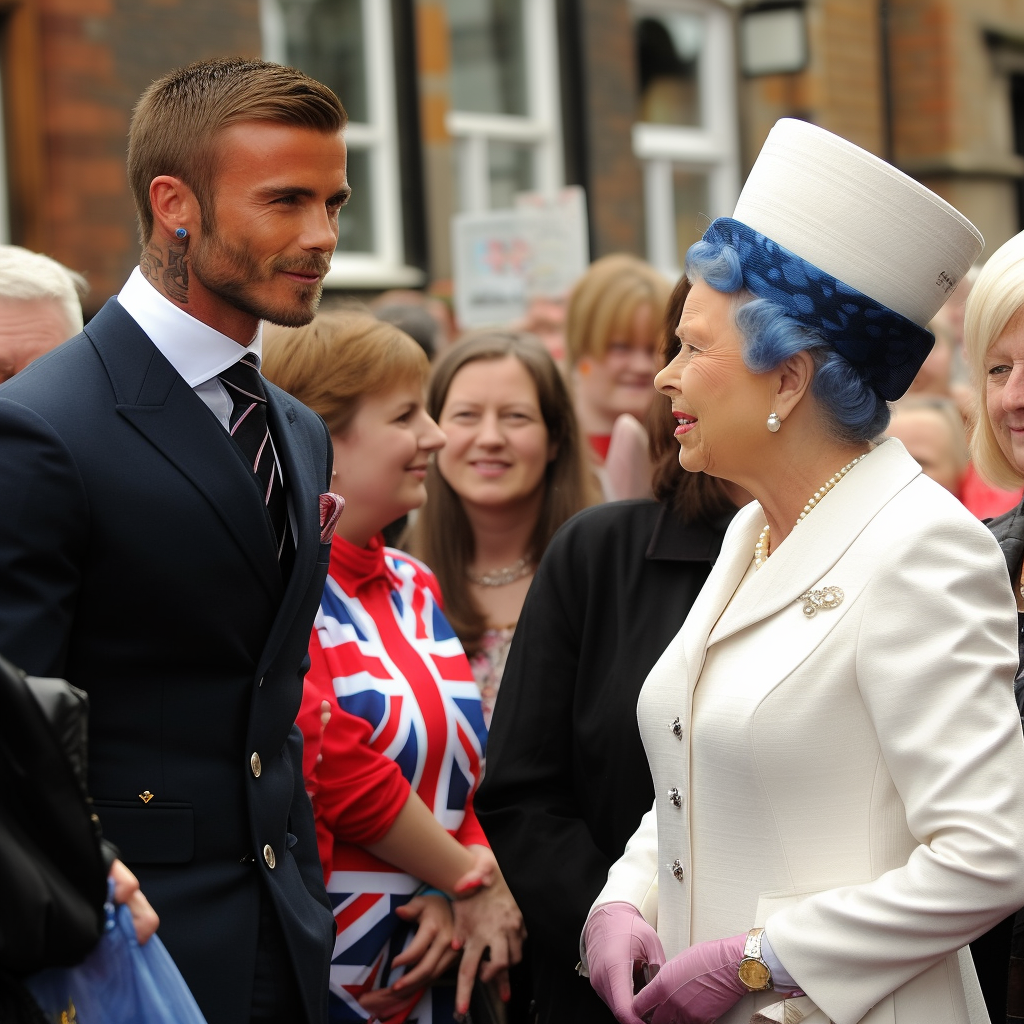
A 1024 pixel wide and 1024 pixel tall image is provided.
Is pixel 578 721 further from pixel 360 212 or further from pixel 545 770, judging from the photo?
pixel 360 212

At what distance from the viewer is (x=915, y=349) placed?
232cm

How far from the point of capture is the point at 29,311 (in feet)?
10.2

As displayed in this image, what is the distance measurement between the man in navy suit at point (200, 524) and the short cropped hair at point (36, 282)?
2.82 ft

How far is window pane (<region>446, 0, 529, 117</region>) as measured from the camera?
422 inches

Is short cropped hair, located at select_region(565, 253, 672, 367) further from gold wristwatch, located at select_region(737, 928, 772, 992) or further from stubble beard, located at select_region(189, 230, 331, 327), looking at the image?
gold wristwatch, located at select_region(737, 928, 772, 992)

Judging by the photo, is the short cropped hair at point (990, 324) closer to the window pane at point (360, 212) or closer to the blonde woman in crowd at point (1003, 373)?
the blonde woman in crowd at point (1003, 373)

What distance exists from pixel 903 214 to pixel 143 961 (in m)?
1.52

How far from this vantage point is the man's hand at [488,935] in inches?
120

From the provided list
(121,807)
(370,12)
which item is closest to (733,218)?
(121,807)

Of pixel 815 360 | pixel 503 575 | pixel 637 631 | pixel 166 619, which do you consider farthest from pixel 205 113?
pixel 503 575

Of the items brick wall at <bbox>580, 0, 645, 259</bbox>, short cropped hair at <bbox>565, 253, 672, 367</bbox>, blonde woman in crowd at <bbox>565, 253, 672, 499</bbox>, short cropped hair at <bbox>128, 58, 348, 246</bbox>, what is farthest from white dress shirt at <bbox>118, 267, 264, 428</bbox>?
brick wall at <bbox>580, 0, 645, 259</bbox>

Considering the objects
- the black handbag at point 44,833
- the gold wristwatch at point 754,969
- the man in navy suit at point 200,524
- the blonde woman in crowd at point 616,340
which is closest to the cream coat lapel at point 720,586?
the gold wristwatch at point 754,969

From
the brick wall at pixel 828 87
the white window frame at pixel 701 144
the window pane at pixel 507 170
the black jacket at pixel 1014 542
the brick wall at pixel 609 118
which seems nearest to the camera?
the black jacket at pixel 1014 542

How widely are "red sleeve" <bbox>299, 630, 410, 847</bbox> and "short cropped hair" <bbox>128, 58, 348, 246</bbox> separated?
103 centimetres
